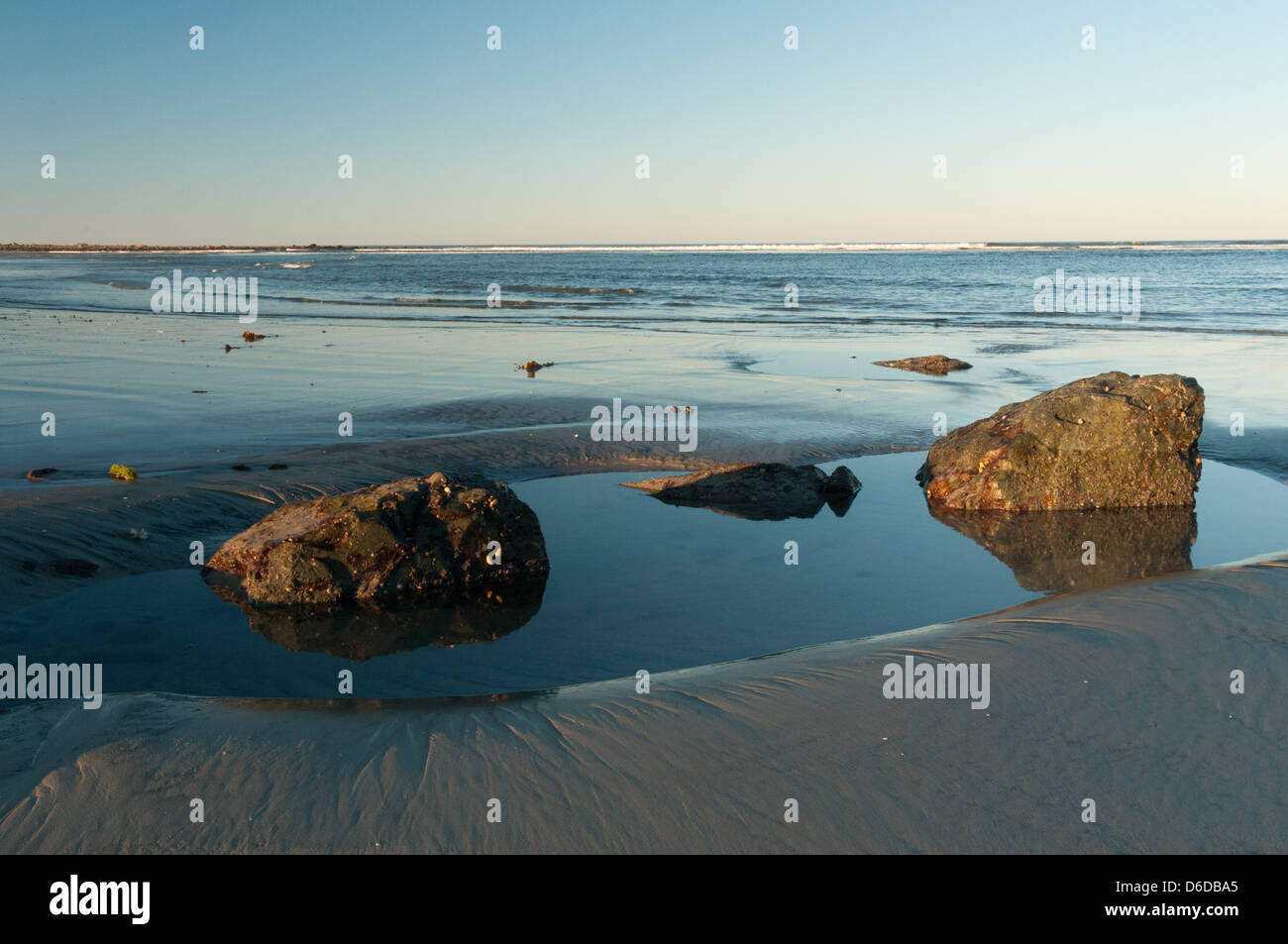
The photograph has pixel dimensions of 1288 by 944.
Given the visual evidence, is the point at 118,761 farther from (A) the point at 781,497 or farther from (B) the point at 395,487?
(A) the point at 781,497

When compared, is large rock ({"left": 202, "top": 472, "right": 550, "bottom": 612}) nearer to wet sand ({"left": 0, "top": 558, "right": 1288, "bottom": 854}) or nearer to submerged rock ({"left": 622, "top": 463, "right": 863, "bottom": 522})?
wet sand ({"left": 0, "top": 558, "right": 1288, "bottom": 854})

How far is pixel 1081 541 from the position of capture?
22.2 ft

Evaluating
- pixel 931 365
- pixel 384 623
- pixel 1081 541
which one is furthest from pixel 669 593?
pixel 931 365

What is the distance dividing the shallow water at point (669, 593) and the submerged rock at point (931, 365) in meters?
7.30

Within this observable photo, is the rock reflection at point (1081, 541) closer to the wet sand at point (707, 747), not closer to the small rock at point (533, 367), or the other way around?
the wet sand at point (707, 747)

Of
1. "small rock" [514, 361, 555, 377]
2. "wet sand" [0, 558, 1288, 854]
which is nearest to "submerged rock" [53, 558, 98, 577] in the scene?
"wet sand" [0, 558, 1288, 854]

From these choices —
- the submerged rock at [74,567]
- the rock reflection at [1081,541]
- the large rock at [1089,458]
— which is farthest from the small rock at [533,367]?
the submerged rock at [74,567]

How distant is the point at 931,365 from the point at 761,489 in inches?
345

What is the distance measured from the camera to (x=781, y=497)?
7641 millimetres

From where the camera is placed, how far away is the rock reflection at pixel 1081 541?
600 centimetres

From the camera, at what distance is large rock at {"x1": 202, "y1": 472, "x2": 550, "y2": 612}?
5.35 meters

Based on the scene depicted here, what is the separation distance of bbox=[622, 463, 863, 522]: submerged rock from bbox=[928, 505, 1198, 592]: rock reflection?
80 centimetres

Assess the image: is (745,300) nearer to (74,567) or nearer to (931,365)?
(931,365)
